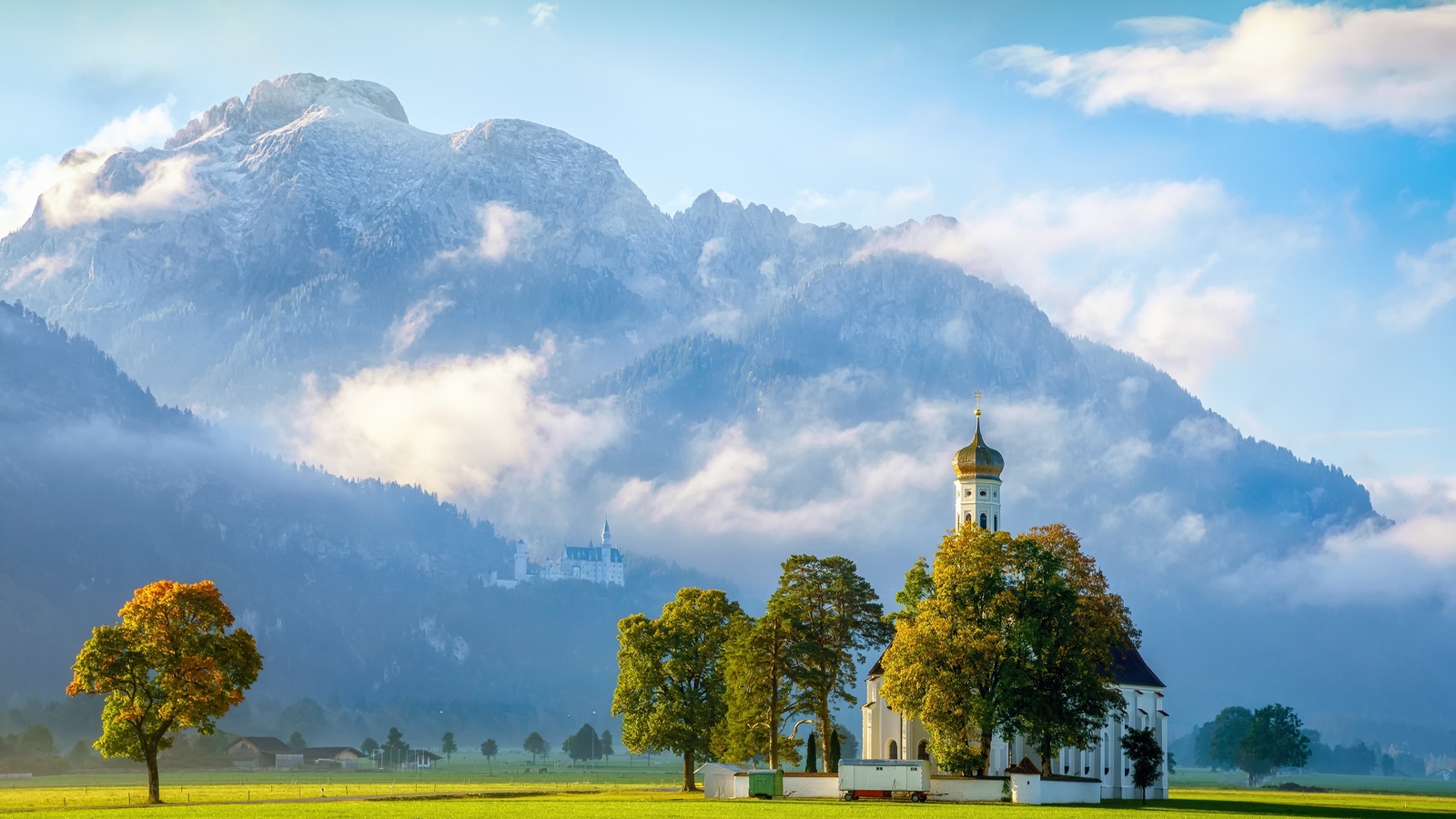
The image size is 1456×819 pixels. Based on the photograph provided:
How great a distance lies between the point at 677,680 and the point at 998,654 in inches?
1126

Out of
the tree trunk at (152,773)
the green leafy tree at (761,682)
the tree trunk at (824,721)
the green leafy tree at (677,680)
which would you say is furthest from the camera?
the green leafy tree at (677,680)

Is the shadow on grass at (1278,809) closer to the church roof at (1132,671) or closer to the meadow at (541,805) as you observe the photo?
the meadow at (541,805)

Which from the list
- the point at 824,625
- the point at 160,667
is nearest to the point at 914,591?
the point at 824,625

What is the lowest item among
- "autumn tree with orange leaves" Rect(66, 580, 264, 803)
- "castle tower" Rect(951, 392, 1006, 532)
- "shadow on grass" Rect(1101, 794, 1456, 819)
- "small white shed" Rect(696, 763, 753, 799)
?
"shadow on grass" Rect(1101, 794, 1456, 819)

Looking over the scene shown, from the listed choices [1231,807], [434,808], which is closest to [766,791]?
[434,808]

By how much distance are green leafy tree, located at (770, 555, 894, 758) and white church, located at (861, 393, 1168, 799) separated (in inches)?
337

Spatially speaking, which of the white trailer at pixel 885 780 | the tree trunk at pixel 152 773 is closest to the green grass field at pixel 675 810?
the white trailer at pixel 885 780

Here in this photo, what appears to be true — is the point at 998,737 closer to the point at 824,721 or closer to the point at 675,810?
the point at 824,721

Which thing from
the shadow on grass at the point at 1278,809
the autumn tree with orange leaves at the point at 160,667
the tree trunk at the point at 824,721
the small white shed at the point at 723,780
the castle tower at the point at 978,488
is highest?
the castle tower at the point at 978,488

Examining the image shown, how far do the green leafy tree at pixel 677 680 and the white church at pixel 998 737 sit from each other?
50.9ft

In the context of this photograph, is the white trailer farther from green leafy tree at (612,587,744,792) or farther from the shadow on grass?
green leafy tree at (612,587,744,792)

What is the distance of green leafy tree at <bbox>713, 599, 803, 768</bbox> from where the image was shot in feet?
369

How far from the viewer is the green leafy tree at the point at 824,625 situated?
113500mm

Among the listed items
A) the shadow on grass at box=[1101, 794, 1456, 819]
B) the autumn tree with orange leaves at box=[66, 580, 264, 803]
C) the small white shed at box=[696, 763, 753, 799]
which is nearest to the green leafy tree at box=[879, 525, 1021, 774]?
the shadow on grass at box=[1101, 794, 1456, 819]
